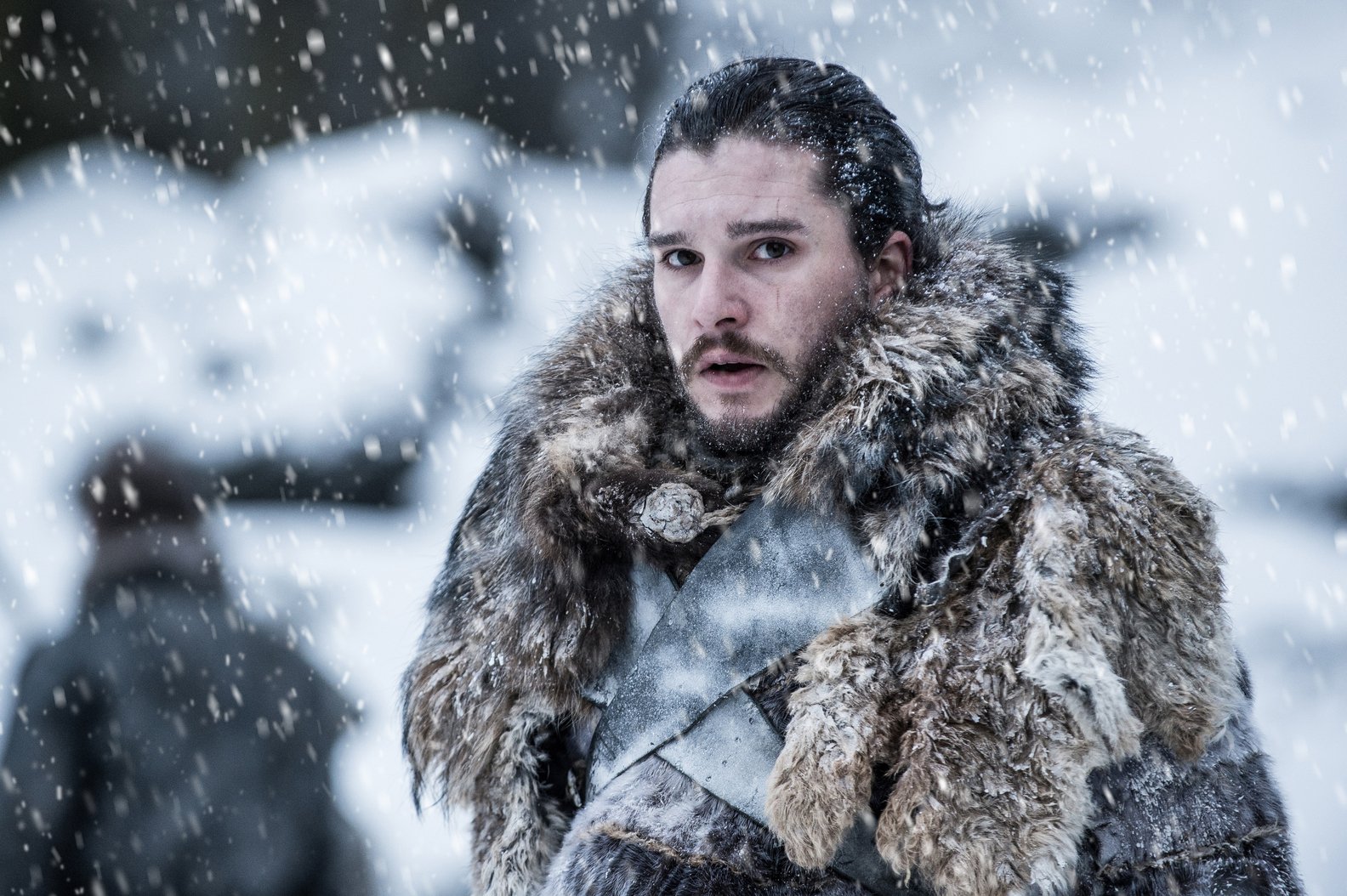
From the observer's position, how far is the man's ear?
1.63m

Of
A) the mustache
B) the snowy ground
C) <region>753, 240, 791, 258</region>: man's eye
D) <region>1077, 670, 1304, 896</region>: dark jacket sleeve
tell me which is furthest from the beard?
the snowy ground

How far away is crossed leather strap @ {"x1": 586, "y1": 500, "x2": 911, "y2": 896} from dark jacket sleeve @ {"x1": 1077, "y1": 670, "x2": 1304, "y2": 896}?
0.34 metres

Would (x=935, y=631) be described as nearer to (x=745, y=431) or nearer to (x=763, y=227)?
(x=745, y=431)

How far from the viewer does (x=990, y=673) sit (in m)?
1.15

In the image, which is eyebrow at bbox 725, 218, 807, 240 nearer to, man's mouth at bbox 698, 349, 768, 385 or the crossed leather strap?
man's mouth at bbox 698, 349, 768, 385

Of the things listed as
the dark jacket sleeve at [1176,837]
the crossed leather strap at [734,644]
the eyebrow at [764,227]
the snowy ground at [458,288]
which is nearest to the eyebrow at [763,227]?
the eyebrow at [764,227]

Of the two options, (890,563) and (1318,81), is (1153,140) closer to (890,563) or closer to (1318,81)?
(1318,81)

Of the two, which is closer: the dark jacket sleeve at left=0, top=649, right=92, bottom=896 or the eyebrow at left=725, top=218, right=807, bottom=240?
the eyebrow at left=725, top=218, right=807, bottom=240

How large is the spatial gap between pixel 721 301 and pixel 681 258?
14cm

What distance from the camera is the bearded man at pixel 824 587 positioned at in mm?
1119

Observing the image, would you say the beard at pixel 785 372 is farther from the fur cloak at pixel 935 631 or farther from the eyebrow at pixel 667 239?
the eyebrow at pixel 667 239

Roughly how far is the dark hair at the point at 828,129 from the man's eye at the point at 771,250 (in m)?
0.11

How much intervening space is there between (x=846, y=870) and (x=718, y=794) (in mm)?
183

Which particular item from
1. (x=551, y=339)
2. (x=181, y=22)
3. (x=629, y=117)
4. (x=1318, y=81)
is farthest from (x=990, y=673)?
(x=1318, y=81)
